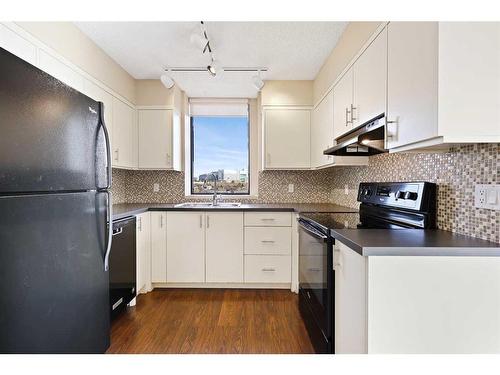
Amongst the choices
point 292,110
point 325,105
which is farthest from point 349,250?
point 292,110

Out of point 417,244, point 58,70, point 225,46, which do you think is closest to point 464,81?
point 417,244

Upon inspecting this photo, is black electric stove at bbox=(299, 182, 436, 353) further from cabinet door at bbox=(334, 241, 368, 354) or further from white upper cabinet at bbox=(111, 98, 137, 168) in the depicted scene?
white upper cabinet at bbox=(111, 98, 137, 168)

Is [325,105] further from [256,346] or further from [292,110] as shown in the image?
[256,346]

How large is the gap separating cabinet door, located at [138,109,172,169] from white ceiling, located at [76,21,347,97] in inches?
17.1

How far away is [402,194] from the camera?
66.2 inches

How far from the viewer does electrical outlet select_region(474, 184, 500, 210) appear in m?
1.15

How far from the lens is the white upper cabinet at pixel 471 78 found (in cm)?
104

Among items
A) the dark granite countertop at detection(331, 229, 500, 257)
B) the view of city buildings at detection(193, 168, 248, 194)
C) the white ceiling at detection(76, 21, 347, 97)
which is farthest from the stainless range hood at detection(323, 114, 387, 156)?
the view of city buildings at detection(193, 168, 248, 194)

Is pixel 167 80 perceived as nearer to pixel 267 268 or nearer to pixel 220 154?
pixel 220 154

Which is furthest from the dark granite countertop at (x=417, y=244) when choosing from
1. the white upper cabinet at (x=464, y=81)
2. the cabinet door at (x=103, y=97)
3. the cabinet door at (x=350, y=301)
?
the cabinet door at (x=103, y=97)

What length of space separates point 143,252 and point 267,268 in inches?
48.7

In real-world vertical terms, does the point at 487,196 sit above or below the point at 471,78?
below

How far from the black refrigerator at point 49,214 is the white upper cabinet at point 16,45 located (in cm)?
52

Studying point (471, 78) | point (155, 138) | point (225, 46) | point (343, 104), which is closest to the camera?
point (471, 78)
